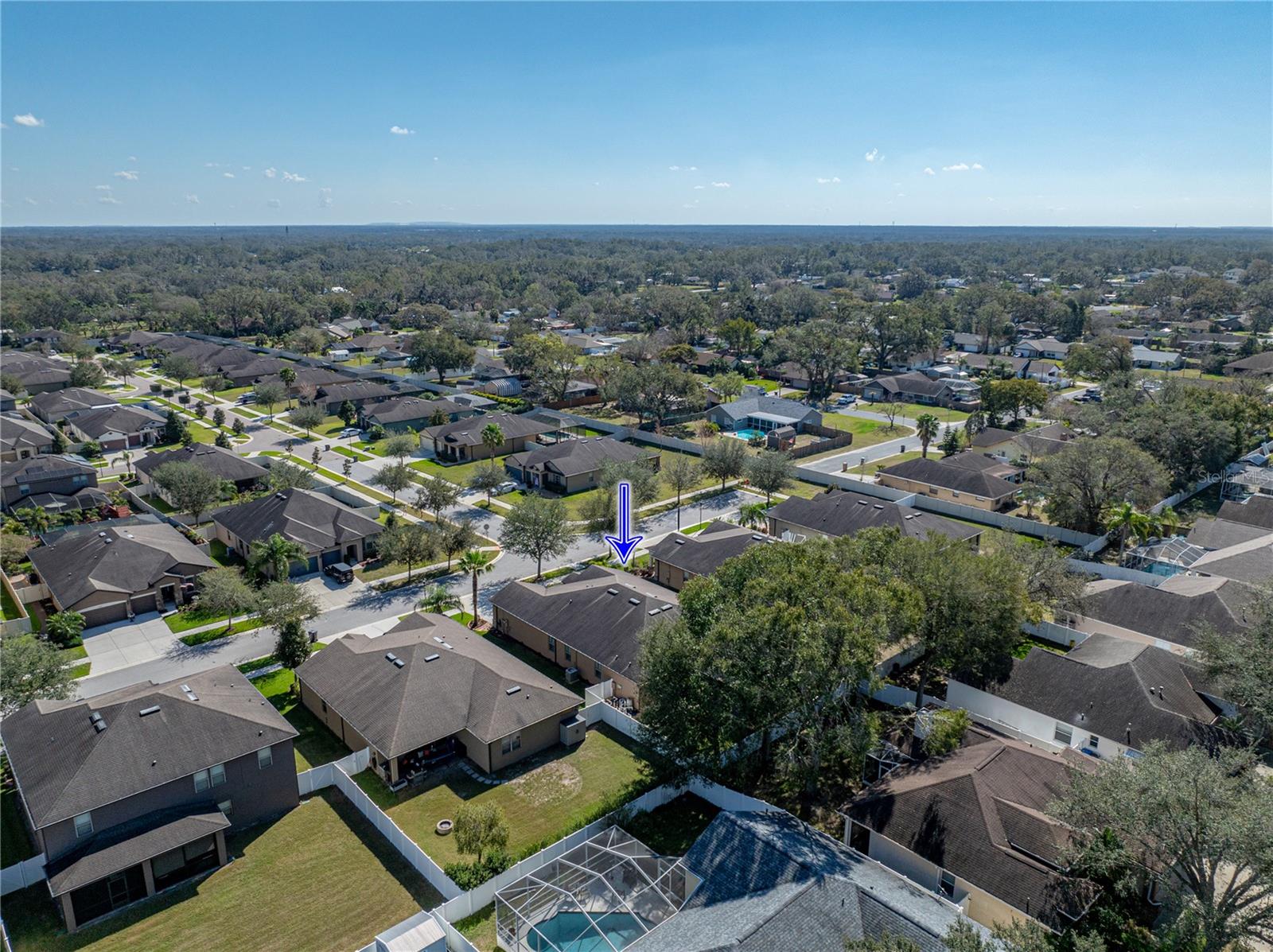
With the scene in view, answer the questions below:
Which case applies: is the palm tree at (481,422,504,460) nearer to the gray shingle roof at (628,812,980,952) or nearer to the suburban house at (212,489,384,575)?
the suburban house at (212,489,384,575)

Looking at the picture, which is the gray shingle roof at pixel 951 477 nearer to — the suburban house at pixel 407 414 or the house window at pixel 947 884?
the house window at pixel 947 884

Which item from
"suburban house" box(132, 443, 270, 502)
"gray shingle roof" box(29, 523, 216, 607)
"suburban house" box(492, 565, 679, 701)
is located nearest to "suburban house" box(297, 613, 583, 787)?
"suburban house" box(492, 565, 679, 701)

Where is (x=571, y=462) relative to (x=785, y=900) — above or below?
below

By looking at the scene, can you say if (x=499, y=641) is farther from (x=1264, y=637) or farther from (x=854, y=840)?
(x=1264, y=637)

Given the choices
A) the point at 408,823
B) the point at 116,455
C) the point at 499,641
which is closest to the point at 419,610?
the point at 499,641

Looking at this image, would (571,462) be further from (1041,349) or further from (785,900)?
(1041,349)

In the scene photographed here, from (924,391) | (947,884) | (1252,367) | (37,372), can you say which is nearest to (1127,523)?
(947,884)
